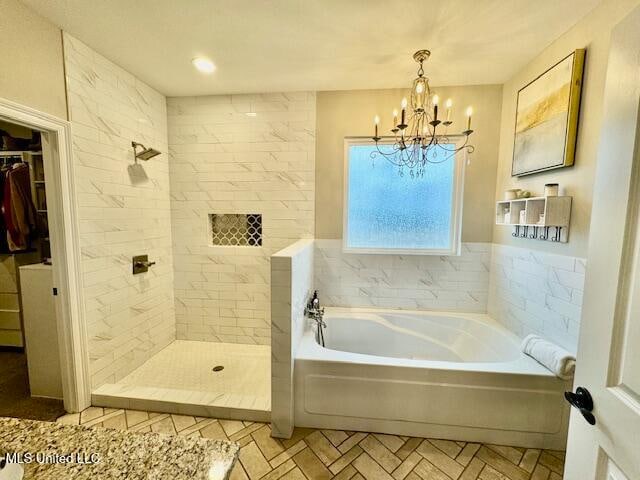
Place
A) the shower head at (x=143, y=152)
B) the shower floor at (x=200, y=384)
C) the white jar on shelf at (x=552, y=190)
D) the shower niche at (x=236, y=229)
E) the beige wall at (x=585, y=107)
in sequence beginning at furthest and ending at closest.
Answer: the shower niche at (x=236, y=229) < the shower head at (x=143, y=152) < the shower floor at (x=200, y=384) < the white jar on shelf at (x=552, y=190) < the beige wall at (x=585, y=107)

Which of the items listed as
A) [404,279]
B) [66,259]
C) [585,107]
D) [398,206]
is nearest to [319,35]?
[398,206]

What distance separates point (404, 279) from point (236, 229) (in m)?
1.81

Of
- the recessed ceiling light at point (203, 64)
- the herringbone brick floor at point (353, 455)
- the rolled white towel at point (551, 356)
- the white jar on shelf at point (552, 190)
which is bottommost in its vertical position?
the herringbone brick floor at point (353, 455)

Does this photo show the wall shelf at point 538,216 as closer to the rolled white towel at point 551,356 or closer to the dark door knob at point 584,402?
the rolled white towel at point 551,356

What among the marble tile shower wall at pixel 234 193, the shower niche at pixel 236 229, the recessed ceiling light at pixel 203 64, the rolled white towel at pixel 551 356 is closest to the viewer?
the rolled white towel at pixel 551 356

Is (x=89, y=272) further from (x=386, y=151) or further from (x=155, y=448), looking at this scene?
(x=386, y=151)

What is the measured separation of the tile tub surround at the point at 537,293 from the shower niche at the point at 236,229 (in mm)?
2292

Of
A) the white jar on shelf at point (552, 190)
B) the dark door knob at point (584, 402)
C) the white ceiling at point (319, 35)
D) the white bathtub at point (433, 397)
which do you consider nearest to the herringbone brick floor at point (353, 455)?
the white bathtub at point (433, 397)

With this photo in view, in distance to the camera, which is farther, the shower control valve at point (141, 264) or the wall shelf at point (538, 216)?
the shower control valve at point (141, 264)

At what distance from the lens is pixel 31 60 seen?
5.04 ft

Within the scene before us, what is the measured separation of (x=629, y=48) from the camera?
2.19ft

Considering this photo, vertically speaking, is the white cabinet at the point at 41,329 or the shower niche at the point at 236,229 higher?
the shower niche at the point at 236,229

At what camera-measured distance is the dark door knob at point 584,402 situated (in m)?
0.72

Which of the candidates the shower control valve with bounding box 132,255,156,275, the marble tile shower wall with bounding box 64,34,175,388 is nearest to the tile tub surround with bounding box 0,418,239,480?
the marble tile shower wall with bounding box 64,34,175,388
